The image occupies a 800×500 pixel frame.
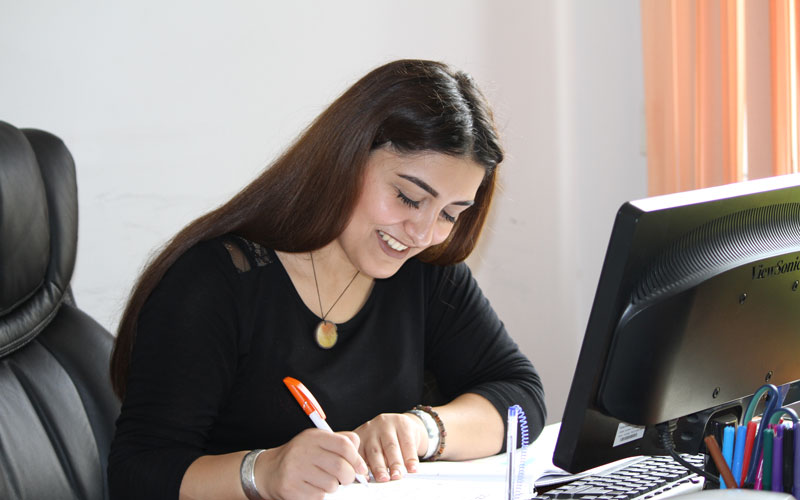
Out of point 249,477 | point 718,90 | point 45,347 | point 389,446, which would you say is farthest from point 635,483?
point 718,90

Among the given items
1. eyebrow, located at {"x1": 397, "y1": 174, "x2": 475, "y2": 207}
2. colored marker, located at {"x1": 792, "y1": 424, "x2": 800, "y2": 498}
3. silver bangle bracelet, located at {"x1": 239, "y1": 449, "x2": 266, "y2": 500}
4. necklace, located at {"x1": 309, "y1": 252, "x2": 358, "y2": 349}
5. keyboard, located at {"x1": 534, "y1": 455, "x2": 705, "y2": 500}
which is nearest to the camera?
colored marker, located at {"x1": 792, "y1": 424, "x2": 800, "y2": 498}

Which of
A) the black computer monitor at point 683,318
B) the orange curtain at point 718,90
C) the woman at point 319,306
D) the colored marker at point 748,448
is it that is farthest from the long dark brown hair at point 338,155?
the orange curtain at point 718,90

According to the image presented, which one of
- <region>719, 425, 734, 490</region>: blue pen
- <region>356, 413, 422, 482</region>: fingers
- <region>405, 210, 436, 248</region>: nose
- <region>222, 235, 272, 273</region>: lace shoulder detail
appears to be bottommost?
<region>356, 413, 422, 482</region>: fingers

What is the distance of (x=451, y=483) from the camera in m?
1.10

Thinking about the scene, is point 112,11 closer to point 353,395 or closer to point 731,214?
point 353,395

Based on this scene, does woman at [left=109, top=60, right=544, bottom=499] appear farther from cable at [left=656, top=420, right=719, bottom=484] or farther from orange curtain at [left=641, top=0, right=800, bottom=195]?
orange curtain at [left=641, top=0, right=800, bottom=195]

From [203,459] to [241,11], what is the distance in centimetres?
124

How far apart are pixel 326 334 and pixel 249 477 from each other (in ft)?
1.18

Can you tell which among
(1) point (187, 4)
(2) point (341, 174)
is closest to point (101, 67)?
(1) point (187, 4)

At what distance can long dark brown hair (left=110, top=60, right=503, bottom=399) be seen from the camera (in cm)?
125

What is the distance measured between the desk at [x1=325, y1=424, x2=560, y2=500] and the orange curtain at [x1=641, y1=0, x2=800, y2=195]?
104 cm

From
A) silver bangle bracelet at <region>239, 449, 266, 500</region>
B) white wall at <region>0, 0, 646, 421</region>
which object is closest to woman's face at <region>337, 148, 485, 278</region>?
silver bangle bracelet at <region>239, 449, 266, 500</region>

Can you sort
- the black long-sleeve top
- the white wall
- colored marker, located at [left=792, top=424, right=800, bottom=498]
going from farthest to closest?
the white wall, the black long-sleeve top, colored marker, located at [left=792, top=424, right=800, bottom=498]

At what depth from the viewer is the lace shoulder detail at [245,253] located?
1305 mm
